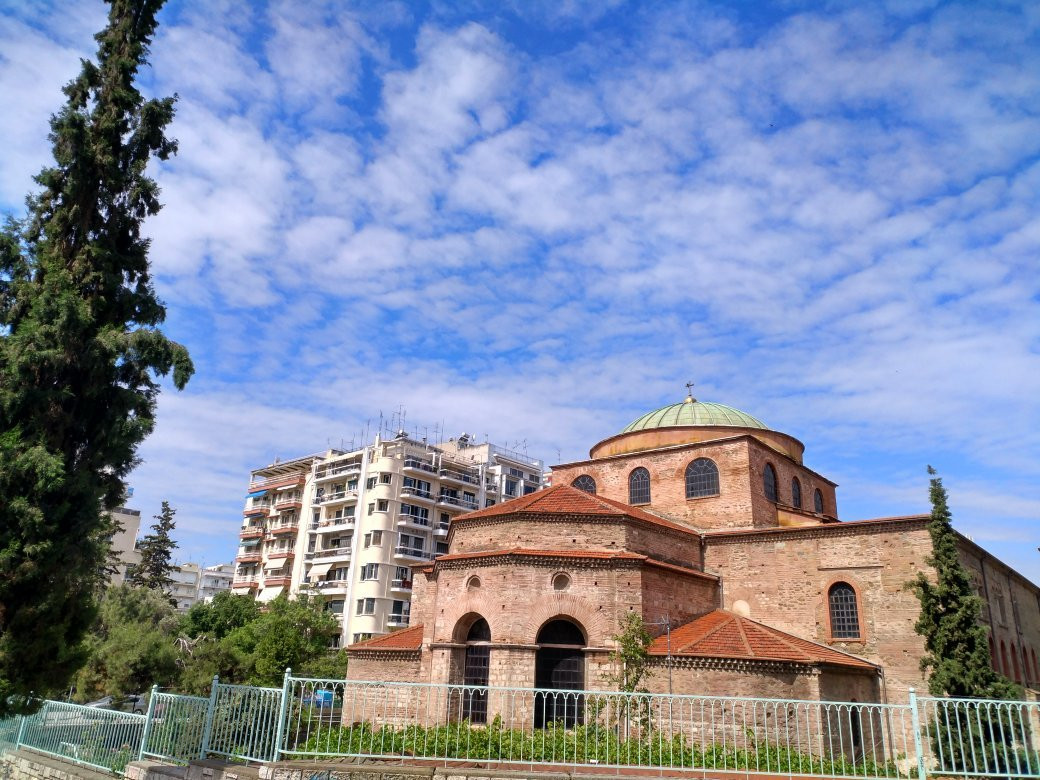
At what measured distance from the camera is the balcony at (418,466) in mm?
45844

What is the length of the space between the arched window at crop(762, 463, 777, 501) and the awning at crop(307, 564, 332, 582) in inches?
1163

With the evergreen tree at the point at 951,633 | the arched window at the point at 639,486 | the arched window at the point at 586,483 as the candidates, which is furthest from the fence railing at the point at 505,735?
the arched window at the point at 586,483

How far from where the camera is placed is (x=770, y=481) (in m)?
24.2

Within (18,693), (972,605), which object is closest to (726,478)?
(972,605)

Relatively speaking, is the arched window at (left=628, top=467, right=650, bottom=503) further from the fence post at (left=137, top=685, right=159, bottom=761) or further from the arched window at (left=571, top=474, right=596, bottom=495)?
the fence post at (left=137, top=685, right=159, bottom=761)

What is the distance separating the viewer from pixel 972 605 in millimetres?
15758

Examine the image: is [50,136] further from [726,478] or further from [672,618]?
[726,478]

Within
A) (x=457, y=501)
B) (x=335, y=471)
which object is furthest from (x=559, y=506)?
(x=335, y=471)

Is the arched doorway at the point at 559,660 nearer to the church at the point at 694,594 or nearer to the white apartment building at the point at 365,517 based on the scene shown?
the church at the point at 694,594

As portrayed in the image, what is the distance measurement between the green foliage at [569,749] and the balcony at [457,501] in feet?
103

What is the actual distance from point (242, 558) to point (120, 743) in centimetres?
4385

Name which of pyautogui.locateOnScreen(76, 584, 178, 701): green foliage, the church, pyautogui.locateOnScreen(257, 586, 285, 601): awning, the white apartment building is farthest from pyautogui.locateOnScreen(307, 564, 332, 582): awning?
the church

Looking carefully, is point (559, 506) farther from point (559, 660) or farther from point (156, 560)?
point (156, 560)

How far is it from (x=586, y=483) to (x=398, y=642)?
9.20 m
